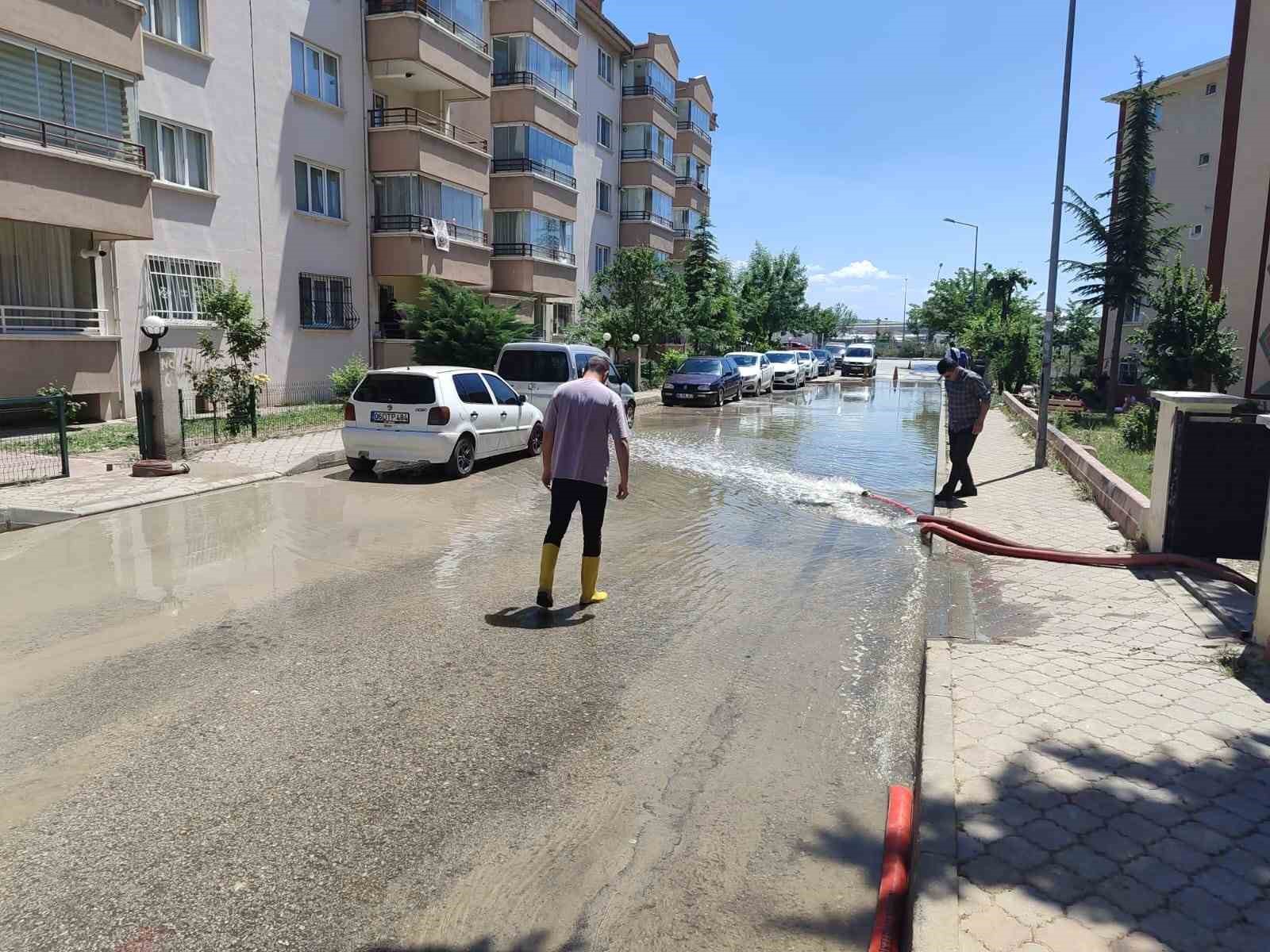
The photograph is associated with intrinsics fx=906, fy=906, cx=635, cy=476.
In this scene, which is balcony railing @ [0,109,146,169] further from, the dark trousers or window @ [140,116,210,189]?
the dark trousers

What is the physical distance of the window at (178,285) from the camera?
64.2 feet

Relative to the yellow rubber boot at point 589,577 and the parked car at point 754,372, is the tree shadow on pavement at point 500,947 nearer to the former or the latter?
the yellow rubber boot at point 589,577

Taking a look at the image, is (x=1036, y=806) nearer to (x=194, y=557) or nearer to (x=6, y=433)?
(x=194, y=557)

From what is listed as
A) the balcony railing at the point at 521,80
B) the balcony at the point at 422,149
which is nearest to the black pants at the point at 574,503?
the balcony at the point at 422,149

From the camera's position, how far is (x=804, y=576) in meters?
8.02

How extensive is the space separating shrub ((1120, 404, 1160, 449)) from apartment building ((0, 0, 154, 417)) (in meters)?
18.7

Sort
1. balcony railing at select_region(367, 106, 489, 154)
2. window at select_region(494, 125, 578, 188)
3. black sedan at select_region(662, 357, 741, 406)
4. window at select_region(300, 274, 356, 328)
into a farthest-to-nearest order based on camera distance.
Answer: window at select_region(494, 125, 578, 188) < black sedan at select_region(662, 357, 741, 406) < balcony railing at select_region(367, 106, 489, 154) < window at select_region(300, 274, 356, 328)

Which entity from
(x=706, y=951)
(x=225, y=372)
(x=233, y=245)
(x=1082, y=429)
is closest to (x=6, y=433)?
(x=225, y=372)

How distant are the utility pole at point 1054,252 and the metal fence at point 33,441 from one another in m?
14.2

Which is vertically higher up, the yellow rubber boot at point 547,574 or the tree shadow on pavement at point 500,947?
the yellow rubber boot at point 547,574

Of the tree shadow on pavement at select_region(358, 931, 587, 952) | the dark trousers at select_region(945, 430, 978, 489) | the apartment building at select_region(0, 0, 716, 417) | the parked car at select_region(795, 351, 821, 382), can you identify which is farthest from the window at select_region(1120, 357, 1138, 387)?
the tree shadow on pavement at select_region(358, 931, 587, 952)

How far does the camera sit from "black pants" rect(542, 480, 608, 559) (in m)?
6.71

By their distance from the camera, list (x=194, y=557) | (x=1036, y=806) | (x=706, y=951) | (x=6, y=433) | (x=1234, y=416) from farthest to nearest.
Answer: (x=6, y=433)
(x=194, y=557)
(x=1234, y=416)
(x=1036, y=806)
(x=706, y=951)

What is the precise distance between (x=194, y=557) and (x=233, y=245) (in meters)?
15.5
